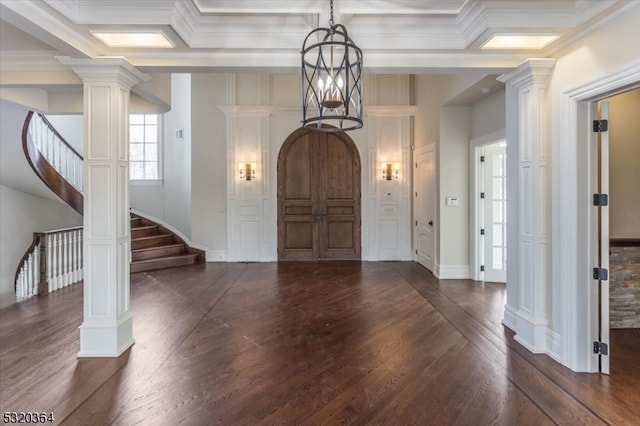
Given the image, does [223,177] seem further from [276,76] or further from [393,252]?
[393,252]

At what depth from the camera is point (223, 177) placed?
7.81m

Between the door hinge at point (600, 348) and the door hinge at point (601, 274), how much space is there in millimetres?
519

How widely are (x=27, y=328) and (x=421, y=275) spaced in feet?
18.3

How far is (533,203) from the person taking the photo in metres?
3.33

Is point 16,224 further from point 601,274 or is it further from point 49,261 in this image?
point 601,274

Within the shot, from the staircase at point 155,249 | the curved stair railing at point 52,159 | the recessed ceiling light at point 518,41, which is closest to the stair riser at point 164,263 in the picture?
the staircase at point 155,249

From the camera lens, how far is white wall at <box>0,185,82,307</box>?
21.1 ft

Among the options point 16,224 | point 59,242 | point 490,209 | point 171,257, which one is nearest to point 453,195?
point 490,209

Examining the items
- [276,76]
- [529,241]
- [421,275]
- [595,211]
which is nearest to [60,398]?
[529,241]

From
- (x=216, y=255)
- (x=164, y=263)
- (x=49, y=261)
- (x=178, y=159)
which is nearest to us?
(x=49, y=261)

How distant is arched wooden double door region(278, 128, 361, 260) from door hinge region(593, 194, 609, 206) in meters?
5.17

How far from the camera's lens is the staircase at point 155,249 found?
7010mm

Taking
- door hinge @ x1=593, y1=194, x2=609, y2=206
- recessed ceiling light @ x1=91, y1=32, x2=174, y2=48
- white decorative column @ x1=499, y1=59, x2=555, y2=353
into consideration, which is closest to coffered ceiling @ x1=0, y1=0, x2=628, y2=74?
recessed ceiling light @ x1=91, y1=32, x2=174, y2=48

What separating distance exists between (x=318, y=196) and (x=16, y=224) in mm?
5816
